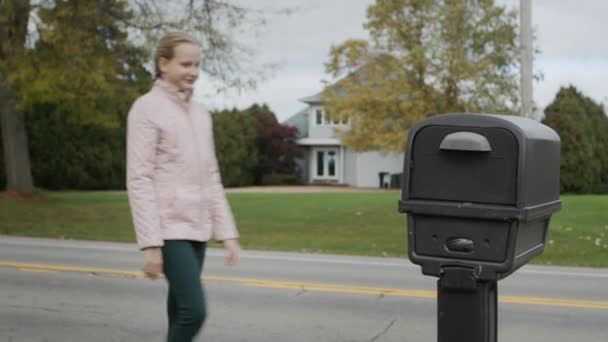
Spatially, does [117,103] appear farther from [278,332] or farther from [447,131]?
[447,131]

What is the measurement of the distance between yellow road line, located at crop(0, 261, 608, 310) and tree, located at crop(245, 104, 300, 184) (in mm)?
34558

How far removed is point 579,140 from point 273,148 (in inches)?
619

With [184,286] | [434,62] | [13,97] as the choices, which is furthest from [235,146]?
Result: [184,286]

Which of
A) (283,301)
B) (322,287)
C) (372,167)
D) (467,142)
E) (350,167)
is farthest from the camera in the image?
(350,167)

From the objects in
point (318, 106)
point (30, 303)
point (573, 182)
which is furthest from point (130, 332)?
point (318, 106)

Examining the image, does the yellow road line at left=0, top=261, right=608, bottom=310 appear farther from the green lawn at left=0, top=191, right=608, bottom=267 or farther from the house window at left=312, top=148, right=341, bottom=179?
the house window at left=312, top=148, right=341, bottom=179

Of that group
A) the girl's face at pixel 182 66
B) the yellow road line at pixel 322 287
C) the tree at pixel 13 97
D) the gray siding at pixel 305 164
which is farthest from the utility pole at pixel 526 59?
the gray siding at pixel 305 164

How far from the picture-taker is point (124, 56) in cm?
2030

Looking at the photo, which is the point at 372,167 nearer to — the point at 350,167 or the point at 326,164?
the point at 350,167

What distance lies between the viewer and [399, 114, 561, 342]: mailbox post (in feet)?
13.1

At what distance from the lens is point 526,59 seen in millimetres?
13383

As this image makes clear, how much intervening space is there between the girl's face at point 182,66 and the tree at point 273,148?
40.1m

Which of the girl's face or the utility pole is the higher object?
the utility pole

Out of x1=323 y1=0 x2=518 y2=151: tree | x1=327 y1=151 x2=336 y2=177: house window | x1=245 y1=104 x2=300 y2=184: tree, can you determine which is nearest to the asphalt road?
x1=323 y1=0 x2=518 y2=151: tree
